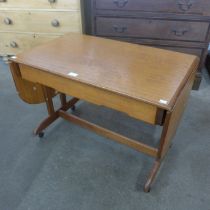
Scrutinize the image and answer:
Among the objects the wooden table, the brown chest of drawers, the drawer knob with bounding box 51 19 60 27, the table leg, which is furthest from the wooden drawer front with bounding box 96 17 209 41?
the table leg

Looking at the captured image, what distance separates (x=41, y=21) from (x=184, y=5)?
62.6 inches

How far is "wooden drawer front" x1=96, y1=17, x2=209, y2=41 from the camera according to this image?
208 centimetres

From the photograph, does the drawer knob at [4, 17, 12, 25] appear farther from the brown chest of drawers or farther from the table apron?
the table apron

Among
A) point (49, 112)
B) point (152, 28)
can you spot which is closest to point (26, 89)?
point (49, 112)

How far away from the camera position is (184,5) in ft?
6.49

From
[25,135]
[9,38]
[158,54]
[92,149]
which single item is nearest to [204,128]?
[158,54]

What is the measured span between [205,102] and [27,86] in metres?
1.79

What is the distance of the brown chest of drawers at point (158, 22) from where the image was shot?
2008 millimetres

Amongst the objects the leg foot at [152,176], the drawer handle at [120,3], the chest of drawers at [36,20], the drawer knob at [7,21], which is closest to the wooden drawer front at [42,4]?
the chest of drawers at [36,20]

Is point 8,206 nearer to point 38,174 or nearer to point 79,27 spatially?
point 38,174

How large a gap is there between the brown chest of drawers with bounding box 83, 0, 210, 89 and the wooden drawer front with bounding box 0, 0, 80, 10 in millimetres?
243

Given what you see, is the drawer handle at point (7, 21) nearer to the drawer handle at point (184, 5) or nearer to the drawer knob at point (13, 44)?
the drawer knob at point (13, 44)

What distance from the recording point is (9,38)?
9.13 ft

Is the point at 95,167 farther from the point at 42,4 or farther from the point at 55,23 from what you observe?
the point at 42,4
